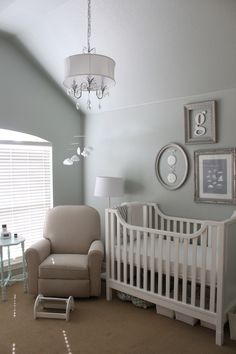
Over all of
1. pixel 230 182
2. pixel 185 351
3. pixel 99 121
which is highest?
pixel 99 121

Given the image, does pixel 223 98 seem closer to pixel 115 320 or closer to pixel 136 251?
pixel 136 251

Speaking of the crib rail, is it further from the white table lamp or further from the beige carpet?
the white table lamp

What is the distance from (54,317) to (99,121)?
2677mm

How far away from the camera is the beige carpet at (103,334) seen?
2.38 metres

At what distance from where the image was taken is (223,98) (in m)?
3.10

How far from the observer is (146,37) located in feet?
9.53

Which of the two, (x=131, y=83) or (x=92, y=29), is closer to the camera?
(x=92, y=29)

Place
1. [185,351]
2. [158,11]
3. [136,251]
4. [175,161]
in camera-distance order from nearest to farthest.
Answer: [185,351]
[158,11]
[136,251]
[175,161]

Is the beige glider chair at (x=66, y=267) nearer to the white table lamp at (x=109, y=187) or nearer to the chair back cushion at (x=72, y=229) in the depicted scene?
the chair back cushion at (x=72, y=229)

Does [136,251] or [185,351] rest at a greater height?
[136,251]

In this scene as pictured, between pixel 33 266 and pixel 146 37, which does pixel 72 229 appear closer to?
pixel 33 266

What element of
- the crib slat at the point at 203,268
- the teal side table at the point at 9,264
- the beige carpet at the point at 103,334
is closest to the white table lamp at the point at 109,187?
the teal side table at the point at 9,264

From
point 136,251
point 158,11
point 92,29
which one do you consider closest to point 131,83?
point 92,29

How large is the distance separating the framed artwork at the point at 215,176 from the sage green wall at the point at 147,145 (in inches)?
2.7
